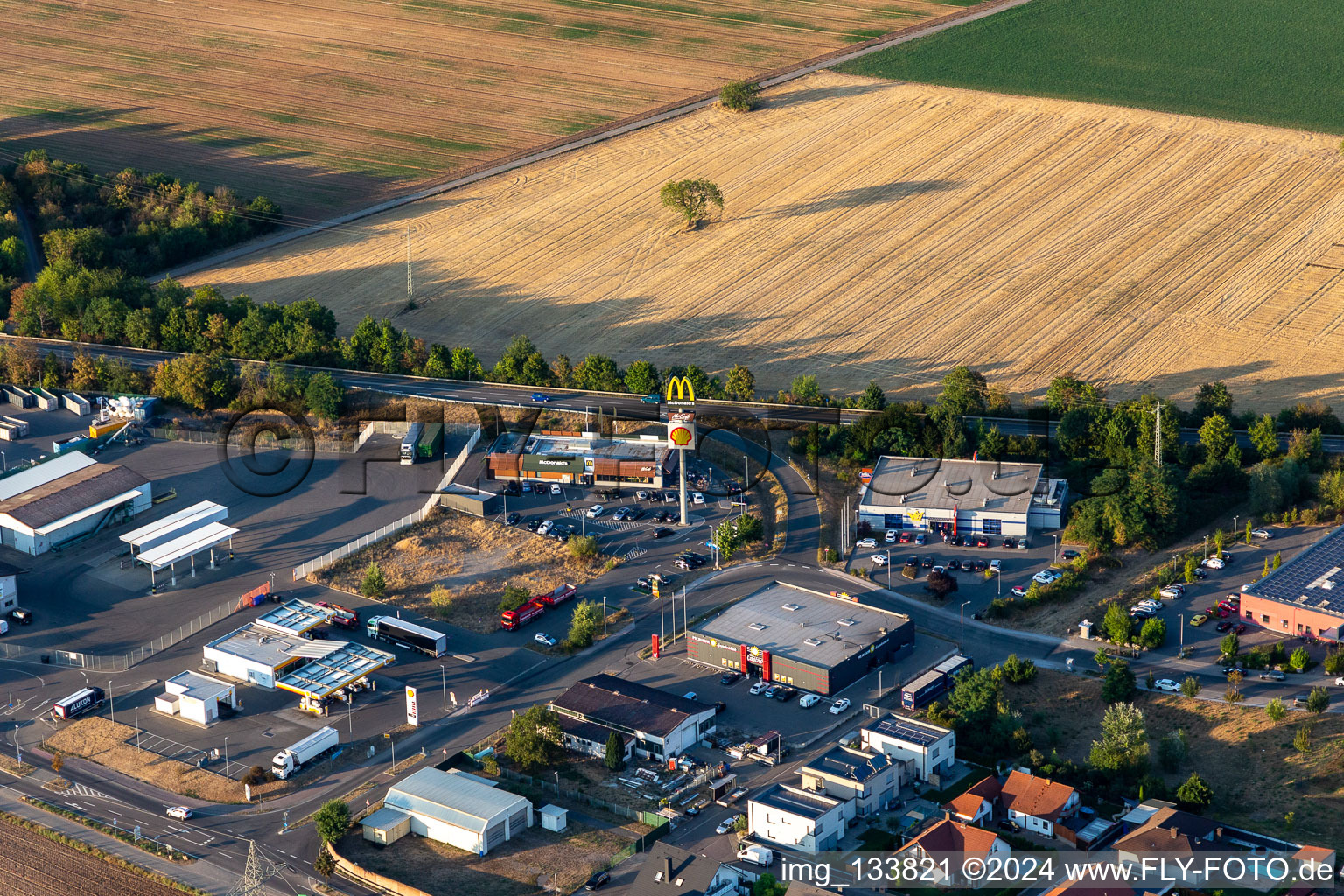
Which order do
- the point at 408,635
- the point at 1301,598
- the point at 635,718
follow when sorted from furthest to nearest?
the point at 408,635, the point at 1301,598, the point at 635,718

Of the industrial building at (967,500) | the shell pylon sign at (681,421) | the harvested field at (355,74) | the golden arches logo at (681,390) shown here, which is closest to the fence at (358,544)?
the shell pylon sign at (681,421)

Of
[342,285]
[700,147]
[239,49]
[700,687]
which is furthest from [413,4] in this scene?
[700,687]

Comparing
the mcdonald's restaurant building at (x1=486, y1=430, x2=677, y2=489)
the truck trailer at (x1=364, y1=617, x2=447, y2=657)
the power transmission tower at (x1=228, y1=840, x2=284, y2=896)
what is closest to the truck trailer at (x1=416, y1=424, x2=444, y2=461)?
the mcdonald's restaurant building at (x1=486, y1=430, x2=677, y2=489)

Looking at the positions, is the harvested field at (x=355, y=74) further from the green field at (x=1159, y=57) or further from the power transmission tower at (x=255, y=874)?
the power transmission tower at (x=255, y=874)

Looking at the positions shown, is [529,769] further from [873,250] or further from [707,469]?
[873,250]

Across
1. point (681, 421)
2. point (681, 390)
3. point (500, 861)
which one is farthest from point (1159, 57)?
point (500, 861)

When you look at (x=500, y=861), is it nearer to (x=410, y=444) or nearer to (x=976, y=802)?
(x=976, y=802)

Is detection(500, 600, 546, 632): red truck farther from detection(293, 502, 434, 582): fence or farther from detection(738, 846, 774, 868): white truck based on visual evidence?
detection(738, 846, 774, 868): white truck
